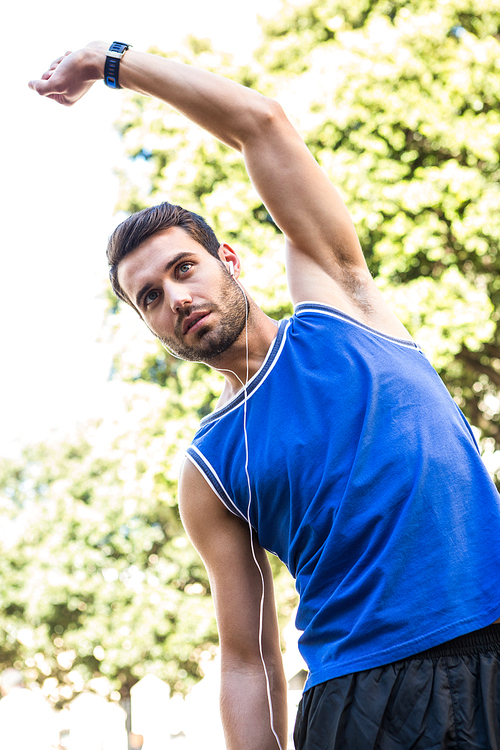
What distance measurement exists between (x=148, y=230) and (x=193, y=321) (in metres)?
0.34

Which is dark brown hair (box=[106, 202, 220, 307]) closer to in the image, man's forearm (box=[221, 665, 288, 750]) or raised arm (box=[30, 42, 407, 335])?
raised arm (box=[30, 42, 407, 335])

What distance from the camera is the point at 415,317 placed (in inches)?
264

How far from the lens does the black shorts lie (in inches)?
48.8

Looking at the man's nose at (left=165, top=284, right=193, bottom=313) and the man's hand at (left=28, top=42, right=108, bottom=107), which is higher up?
the man's hand at (left=28, top=42, right=108, bottom=107)

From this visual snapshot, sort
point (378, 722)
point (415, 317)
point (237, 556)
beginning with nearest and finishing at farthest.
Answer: point (378, 722)
point (237, 556)
point (415, 317)

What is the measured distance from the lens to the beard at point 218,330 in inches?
70.3

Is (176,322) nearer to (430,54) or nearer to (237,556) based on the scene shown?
(237,556)

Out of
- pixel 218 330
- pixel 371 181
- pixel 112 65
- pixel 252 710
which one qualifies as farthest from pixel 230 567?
pixel 371 181

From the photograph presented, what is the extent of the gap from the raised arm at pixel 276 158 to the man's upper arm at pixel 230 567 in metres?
0.62

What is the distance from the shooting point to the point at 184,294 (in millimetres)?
1778

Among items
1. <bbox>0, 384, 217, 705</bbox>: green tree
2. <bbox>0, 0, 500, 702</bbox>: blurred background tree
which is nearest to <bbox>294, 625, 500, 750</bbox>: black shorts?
<bbox>0, 0, 500, 702</bbox>: blurred background tree

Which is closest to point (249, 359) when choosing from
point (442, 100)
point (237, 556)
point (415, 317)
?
point (237, 556)

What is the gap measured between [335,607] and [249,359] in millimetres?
703

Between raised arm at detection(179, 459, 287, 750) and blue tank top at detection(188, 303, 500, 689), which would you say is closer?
blue tank top at detection(188, 303, 500, 689)
